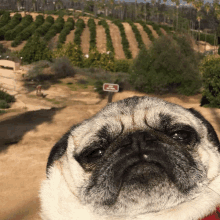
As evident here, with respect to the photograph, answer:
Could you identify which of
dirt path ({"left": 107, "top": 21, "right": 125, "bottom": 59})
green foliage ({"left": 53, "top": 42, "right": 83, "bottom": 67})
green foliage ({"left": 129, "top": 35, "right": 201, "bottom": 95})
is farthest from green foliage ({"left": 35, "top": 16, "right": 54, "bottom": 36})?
green foliage ({"left": 129, "top": 35, "right": 201, "bottom": 95})

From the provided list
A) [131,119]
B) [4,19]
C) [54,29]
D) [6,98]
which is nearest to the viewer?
[131,119]

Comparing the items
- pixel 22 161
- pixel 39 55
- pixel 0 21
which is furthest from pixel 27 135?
pixel 0 21

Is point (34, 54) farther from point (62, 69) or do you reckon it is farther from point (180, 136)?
Result: point (180, 136)

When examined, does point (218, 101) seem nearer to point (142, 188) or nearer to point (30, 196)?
point (30, 196)

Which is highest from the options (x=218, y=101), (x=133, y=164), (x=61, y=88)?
(x=133, y=164)

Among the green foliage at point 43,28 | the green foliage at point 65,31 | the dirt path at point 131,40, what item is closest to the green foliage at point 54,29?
the green foliage at point 43,28

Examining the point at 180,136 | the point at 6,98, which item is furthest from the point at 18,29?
the point at 180,136

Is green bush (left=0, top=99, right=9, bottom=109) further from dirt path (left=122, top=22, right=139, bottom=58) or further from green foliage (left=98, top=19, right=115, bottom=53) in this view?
dirt path (left=122, top=22, right=139, bottom=58)

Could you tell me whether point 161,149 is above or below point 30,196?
above
